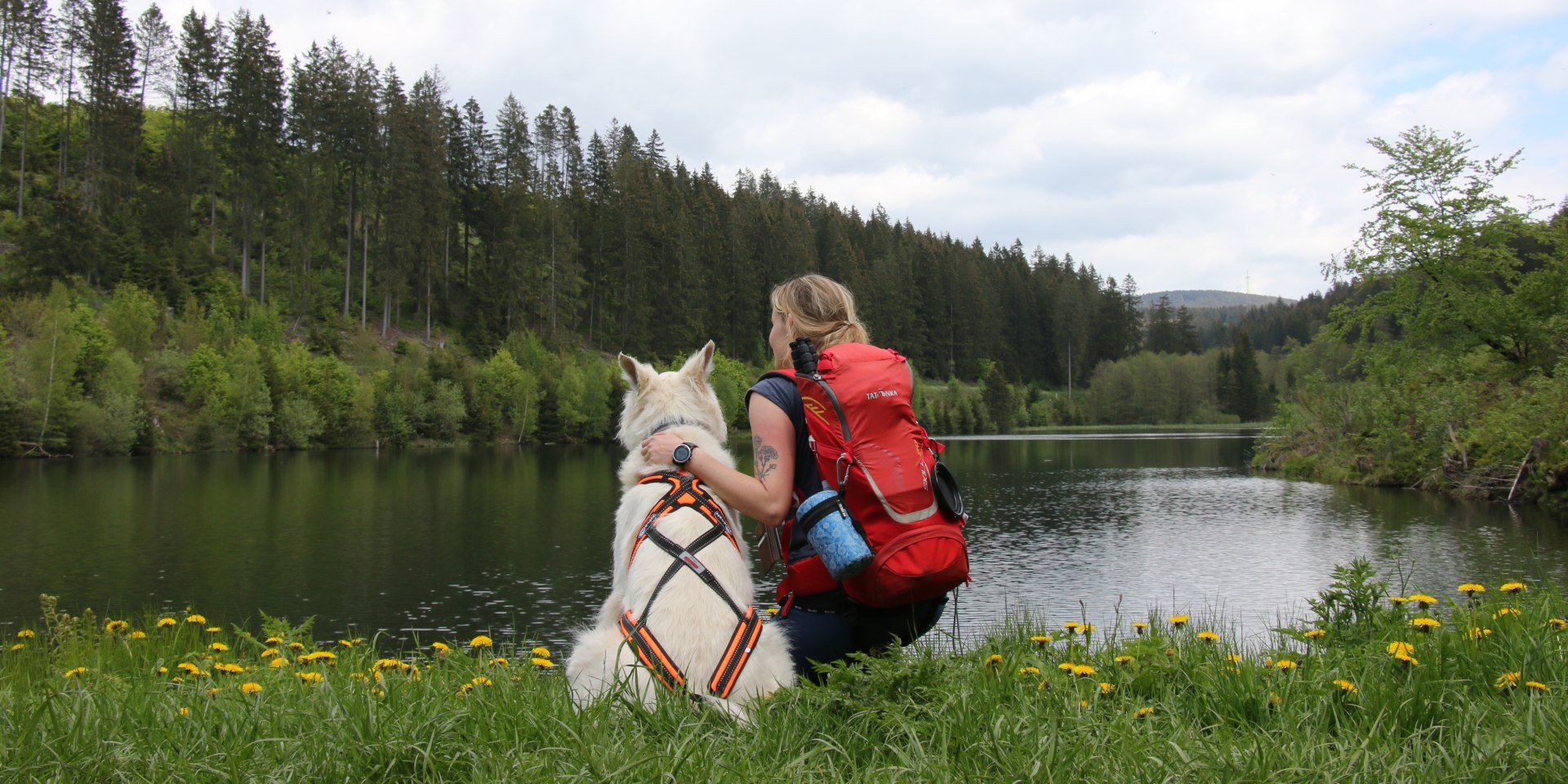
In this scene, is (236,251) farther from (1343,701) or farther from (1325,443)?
(1343,701)

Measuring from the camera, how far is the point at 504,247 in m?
84.7

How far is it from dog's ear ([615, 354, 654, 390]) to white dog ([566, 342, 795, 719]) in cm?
73

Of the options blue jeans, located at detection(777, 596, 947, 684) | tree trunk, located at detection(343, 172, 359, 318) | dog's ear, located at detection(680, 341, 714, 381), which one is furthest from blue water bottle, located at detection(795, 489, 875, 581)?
tree trunk, located at detection(343, 172, 359, 318)

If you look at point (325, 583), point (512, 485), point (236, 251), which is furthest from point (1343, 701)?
point (236, 251)

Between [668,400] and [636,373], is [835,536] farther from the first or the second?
[636,373]

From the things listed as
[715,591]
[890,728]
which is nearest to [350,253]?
[715,591]

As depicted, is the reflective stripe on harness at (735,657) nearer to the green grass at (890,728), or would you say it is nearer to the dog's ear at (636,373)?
the green grass at (890,728)

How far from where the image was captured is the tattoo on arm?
3.20 m

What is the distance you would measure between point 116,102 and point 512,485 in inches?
2221

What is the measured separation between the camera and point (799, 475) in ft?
11.1

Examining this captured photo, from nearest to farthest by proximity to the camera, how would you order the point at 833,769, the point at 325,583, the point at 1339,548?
the point at 833,769, the point at 325,583, the point at 1339,548

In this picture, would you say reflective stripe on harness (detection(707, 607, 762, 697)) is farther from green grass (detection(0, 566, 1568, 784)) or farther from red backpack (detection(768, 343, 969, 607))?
red backpack (detection(768, 343, 969, 607))

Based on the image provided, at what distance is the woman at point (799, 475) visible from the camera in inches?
126

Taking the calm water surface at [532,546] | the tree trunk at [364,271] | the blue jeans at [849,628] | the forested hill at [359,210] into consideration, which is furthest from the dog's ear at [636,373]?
the tree trunk at [364,271]
